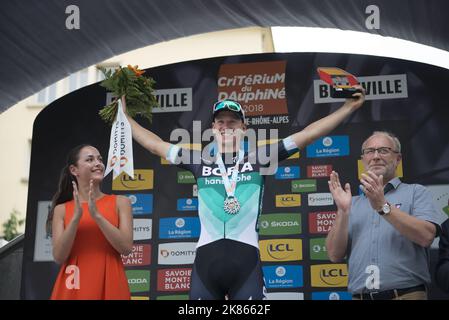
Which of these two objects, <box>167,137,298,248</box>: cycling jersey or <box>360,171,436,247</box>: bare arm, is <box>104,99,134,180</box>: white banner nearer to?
<box>167,137,298,248</box>: cycling jersey

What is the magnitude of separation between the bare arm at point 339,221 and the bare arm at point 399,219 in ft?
0.52

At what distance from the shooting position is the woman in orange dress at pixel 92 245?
3996mm

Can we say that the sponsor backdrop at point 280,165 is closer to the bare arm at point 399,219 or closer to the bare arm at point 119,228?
the bare arm at point 399,219

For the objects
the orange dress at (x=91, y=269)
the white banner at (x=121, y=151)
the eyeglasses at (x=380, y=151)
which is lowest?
the orange dress at (x=91, y=269)

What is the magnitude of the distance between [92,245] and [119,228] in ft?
0.62

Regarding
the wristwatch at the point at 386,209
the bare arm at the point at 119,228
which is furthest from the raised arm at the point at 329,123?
the bare arm at the point at 119,228

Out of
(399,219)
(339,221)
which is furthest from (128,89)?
(399,219)

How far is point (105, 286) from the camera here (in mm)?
4047

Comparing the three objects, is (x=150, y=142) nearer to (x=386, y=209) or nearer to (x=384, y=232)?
(x=386, y=209)

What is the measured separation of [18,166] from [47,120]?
1443 centimetres

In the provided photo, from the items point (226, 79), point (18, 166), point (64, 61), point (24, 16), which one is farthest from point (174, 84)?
point (18, 166)

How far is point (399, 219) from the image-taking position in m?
4.20
